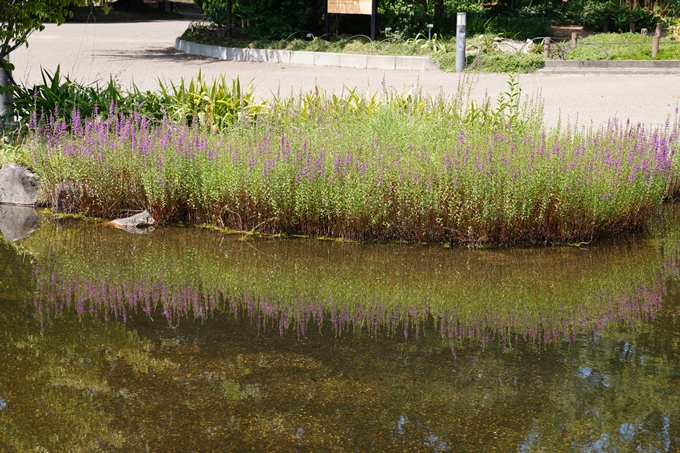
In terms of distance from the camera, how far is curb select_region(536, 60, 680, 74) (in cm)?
1792

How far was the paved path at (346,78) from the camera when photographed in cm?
1317

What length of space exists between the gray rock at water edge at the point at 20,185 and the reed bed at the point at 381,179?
0.24 metres

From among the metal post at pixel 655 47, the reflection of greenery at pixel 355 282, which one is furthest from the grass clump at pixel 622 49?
the reflection of greenery at pixel 355 282

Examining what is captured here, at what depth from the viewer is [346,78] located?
17.3 metres

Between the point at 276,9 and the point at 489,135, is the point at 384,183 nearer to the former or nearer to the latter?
the point at 489,135

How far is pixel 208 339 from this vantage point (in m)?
5.11

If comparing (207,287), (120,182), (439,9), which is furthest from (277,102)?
(439,9)

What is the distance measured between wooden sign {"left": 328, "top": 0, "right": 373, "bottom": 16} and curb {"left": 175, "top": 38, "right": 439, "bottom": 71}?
1.85 metres

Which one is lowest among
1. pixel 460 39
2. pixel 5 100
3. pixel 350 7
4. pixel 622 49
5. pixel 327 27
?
pixel 5 100

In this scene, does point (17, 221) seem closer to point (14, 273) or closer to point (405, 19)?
point (14, 273)

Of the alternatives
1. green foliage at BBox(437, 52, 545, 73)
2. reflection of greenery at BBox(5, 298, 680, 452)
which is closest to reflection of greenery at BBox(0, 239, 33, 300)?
reflection of greenery at BBox(5, 298, 680, 452)

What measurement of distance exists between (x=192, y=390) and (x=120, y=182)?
156 inches

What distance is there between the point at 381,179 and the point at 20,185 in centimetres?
369

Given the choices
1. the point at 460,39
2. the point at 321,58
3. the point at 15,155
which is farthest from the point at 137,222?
the point at 321,58
